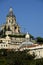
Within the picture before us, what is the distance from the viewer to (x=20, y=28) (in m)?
94.0

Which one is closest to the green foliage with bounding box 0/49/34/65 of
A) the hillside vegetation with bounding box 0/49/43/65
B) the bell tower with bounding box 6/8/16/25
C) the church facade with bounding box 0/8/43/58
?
the hillside vegetation with bounding box 0/49/43/65

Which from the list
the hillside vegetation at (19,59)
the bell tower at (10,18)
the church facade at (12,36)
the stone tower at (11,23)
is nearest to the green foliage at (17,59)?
the hillside vegetation at (19,59)

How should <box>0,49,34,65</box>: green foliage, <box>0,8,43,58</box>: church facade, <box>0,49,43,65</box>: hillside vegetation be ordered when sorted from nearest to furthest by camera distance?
<box>0,49,43,65</box>: hillside vegetation
<box>0,49,34,65</box>: green foliage
<box>0,8,43,58</box>: church facade

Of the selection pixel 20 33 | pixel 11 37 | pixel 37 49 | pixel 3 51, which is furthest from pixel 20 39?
pixel 37 49

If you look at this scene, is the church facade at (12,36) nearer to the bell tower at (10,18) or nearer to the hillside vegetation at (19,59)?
the bell tower at (10,18)

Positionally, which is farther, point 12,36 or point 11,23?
point 11,23

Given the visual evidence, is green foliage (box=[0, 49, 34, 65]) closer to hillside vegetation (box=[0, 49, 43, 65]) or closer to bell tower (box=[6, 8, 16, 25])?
hillside vegetation (box=[0, 49, 43, 65])

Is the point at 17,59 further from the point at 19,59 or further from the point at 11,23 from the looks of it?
the point at 11,23

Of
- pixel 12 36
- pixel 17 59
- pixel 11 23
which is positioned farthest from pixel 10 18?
pixel 17 59

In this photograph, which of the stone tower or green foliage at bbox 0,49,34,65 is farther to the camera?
the stone tower

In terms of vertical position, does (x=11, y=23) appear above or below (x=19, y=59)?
above

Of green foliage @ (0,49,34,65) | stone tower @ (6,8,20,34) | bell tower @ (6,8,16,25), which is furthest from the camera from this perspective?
bell tower @ (6,8,16,25)

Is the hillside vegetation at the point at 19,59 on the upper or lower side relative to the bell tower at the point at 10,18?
lower

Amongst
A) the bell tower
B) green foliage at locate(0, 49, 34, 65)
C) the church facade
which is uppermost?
the bell tower
